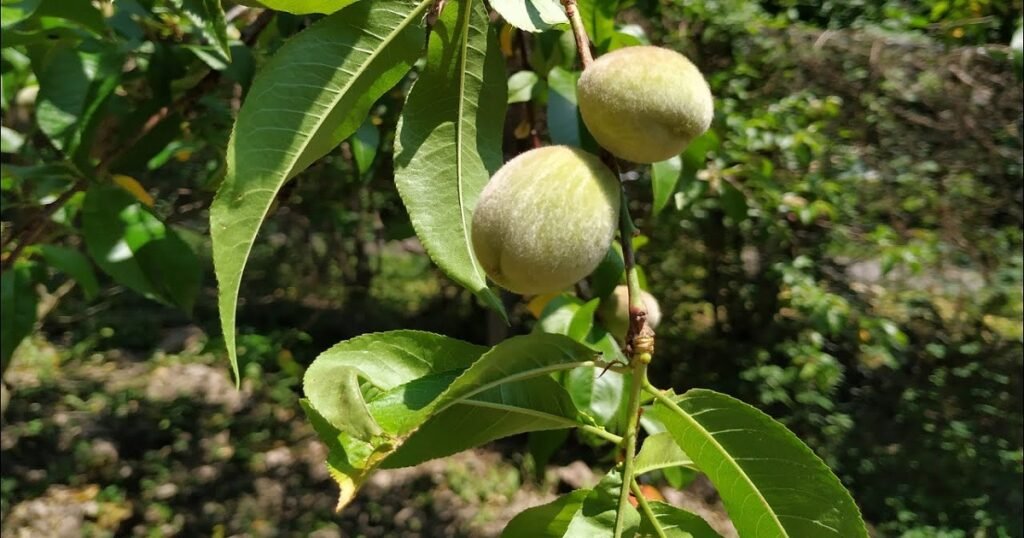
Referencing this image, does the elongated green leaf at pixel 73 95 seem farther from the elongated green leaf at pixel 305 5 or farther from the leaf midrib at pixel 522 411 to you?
the leaf midrib at pixel 522 411

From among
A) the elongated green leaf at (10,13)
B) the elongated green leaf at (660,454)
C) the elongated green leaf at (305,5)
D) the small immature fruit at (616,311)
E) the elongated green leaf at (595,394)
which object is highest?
the elongated green leaf at (305,5)

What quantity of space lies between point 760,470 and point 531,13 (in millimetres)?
388

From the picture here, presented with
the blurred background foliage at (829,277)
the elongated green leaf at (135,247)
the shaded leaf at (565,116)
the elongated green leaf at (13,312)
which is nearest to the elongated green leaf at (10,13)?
the elongated green leaf at (135,247)

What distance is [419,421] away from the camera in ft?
1.61

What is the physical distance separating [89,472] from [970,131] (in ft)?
12.5

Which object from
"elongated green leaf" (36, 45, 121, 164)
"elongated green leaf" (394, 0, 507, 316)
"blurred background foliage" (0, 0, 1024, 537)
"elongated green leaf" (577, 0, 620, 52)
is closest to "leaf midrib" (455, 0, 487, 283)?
"elongated green leaf" (394, 0, 507, 316)

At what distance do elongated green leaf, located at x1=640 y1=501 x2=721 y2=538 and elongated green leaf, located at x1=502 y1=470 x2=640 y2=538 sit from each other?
0.02 meters

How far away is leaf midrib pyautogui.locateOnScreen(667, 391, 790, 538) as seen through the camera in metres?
0.55

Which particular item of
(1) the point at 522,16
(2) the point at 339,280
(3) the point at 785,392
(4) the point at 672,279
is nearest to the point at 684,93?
(1) the point at 522,16

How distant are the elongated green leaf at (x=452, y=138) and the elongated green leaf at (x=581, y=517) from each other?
16 cm

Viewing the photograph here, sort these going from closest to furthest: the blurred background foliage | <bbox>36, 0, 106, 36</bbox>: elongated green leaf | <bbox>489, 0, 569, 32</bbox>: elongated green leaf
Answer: <bbox>489, 0, 569, 32</bbox>: elongated green leaf
<bbox>36, 0, 106, 36</bbox>: elongated green leaf
the blurred background foliage

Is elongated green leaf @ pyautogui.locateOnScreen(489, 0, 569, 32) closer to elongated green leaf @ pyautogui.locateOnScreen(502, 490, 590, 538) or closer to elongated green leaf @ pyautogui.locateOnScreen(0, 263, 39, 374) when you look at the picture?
elongated green leaf @ pyautogui.locateOnScreen(502, 490, 590, 538)

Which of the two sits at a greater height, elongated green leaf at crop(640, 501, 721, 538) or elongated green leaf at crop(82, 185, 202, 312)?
elongated green leaf at crop(640, 501, 721, 538)

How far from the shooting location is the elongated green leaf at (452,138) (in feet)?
1.96
